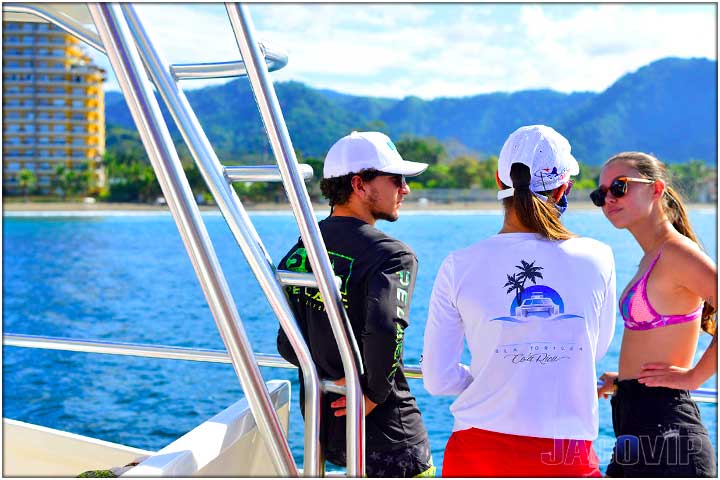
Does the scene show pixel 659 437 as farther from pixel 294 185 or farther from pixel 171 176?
pixel 171 176

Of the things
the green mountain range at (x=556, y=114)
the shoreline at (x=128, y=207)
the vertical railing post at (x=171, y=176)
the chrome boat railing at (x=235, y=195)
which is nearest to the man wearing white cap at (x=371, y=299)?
the chrome boat railing at (x=235, y=195)

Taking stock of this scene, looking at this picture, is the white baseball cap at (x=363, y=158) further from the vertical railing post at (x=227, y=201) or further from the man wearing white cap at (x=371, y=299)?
the vertical railing post at (x=227, y=201)

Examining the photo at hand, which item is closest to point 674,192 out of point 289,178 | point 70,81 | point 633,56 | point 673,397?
point 673,397

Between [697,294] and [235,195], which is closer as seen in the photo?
[235,195]

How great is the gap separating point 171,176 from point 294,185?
0.64 ft

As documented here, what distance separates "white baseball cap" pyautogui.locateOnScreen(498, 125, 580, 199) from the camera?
1.19m

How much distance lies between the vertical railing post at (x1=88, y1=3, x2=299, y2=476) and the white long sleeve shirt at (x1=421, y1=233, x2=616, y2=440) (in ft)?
1.16

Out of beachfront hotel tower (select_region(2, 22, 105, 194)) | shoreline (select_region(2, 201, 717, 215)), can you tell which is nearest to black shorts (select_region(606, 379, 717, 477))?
shoreline (select_region(2, 201, 717, 215))

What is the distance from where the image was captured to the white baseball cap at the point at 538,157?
1.19 m

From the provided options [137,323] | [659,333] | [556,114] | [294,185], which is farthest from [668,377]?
[556,114]

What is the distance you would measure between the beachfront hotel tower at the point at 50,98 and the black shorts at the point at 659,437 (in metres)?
75.6

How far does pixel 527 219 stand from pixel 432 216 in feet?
178

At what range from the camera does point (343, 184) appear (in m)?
1.45

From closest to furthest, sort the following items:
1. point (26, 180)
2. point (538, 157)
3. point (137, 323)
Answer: point (538, 157) < point (137, 323) < point (26, 180)
